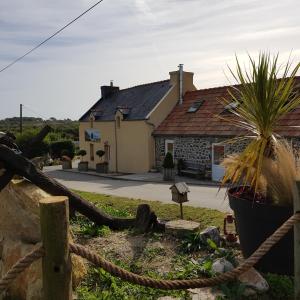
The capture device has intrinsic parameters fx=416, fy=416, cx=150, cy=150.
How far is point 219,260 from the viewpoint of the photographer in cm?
484

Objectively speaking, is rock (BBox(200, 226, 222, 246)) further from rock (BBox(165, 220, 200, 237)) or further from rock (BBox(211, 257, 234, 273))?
rock (BBox(211, 257, 234, 273))

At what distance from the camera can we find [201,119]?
21.4 m

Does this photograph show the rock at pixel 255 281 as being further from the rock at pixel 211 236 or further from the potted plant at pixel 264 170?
the rock at pixel 211 236

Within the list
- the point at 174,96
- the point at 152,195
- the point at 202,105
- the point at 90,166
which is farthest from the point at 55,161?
the point at 152,195

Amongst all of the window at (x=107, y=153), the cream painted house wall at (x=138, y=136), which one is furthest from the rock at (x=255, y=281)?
the window at (x=107, y=153)

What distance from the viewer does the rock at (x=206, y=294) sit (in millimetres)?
4347

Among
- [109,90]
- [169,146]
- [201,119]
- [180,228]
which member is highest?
[109,90]

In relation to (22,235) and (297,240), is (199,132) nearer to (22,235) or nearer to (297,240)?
(22,235)

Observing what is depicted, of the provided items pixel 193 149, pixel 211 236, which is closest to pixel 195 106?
pixel 193 149

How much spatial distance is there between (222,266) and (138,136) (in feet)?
64.7

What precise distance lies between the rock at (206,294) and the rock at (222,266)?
0.79 ft

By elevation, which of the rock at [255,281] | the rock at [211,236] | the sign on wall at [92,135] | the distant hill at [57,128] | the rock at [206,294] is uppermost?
the distant hill at [57,128]

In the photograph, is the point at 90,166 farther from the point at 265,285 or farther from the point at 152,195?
the point at 265,285

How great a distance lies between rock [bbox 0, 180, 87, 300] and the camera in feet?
14.3
